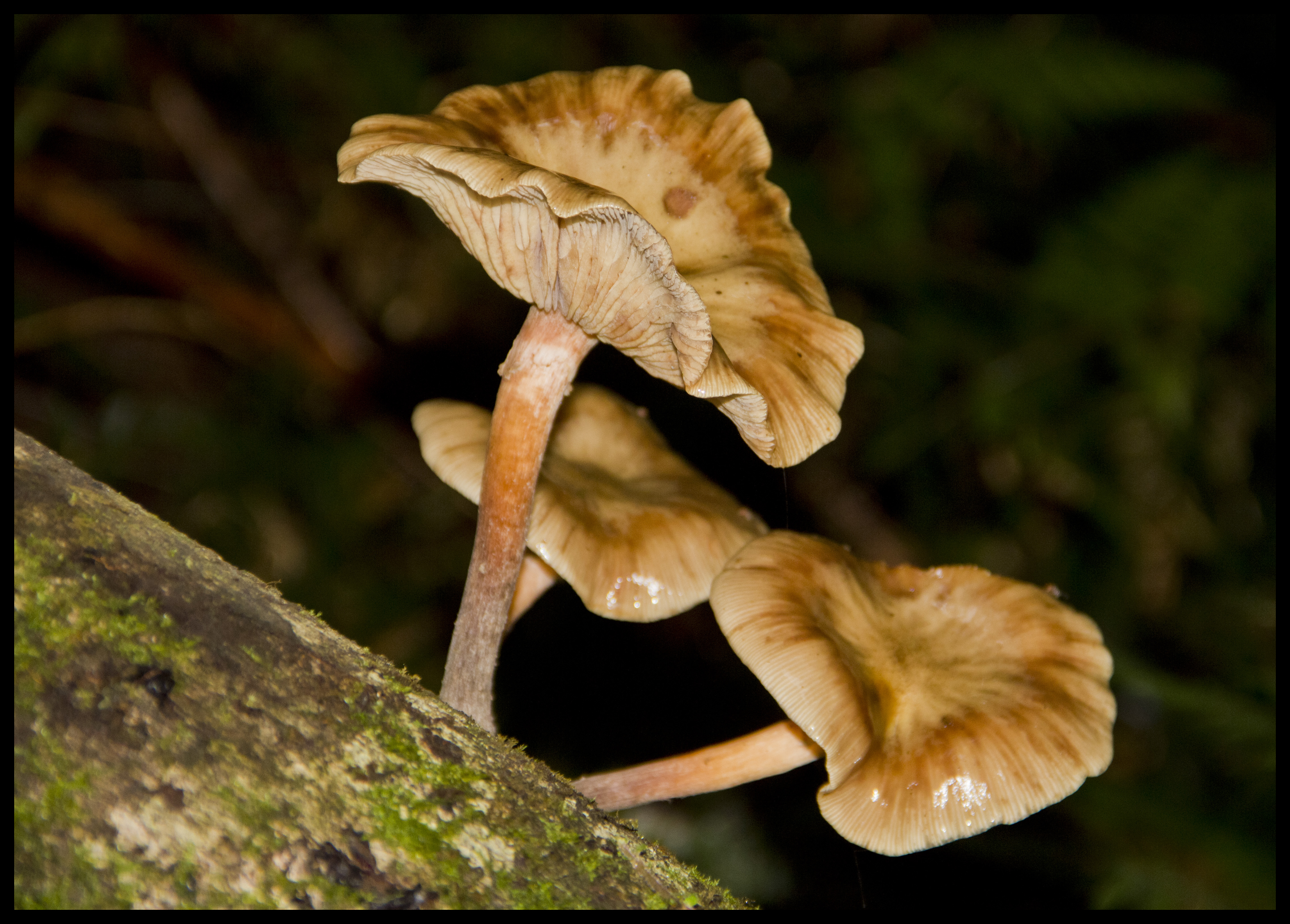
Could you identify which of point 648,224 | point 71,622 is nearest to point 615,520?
point 648,224

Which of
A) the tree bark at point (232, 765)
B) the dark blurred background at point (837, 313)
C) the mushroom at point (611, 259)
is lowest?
the dark blurred background at point (837, 313)

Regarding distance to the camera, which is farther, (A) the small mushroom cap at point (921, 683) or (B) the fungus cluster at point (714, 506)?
(A) the small mushroom cap at point (921, 683)

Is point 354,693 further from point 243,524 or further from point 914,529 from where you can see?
point 914,529

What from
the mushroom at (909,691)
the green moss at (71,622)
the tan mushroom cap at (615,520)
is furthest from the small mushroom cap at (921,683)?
the green moss at (71,622)

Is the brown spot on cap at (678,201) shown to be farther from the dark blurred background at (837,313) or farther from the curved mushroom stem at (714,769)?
the dark blurred background at (837,313)

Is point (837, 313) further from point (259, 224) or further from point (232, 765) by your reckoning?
point (232, 765)

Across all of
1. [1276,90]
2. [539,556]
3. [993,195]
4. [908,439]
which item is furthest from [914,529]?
[539,556]

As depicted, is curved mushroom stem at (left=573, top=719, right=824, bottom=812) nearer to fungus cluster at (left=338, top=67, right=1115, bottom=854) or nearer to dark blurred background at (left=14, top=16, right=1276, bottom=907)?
fungus cluster at (left=338, top=67, right=1115, bottom=854)
